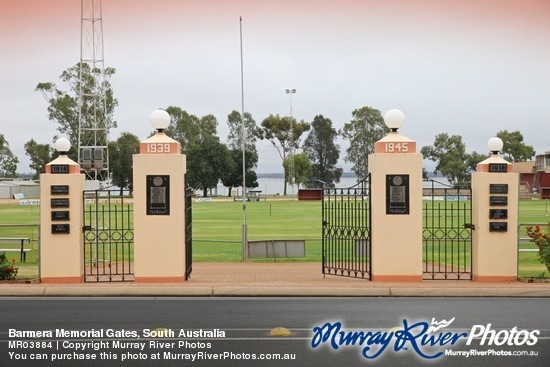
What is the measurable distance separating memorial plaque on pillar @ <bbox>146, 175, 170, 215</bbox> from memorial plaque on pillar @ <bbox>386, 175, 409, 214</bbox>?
459 cm

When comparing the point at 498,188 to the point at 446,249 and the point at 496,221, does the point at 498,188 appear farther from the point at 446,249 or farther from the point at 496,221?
the point at 446,249

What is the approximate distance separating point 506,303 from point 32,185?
3368 inches

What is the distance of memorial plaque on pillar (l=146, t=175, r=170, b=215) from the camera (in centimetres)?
1570

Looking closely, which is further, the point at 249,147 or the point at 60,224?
the point at 249,147

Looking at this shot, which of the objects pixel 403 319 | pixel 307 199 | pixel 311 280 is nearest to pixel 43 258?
pixel 311 280

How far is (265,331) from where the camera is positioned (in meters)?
10.6

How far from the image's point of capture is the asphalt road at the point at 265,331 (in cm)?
Answer: 909

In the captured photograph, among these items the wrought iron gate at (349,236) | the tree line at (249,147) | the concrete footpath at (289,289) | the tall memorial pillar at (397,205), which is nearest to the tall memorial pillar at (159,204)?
the concrete footpath at (289,289)

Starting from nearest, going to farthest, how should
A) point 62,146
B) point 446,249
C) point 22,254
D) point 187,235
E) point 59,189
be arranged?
point 59,189 → point 187,235 → point 62,146 → point 446,249 → point 22,254

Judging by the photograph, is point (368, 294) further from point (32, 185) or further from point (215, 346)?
point (32, 185)

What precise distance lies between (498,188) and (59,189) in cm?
924

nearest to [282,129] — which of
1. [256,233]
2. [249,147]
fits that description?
[249,147]

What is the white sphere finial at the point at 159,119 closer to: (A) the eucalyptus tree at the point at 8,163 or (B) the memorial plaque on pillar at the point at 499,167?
(B) the memorial plaque on pillar at the point at 499,167

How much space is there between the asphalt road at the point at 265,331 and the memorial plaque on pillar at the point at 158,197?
235cm
